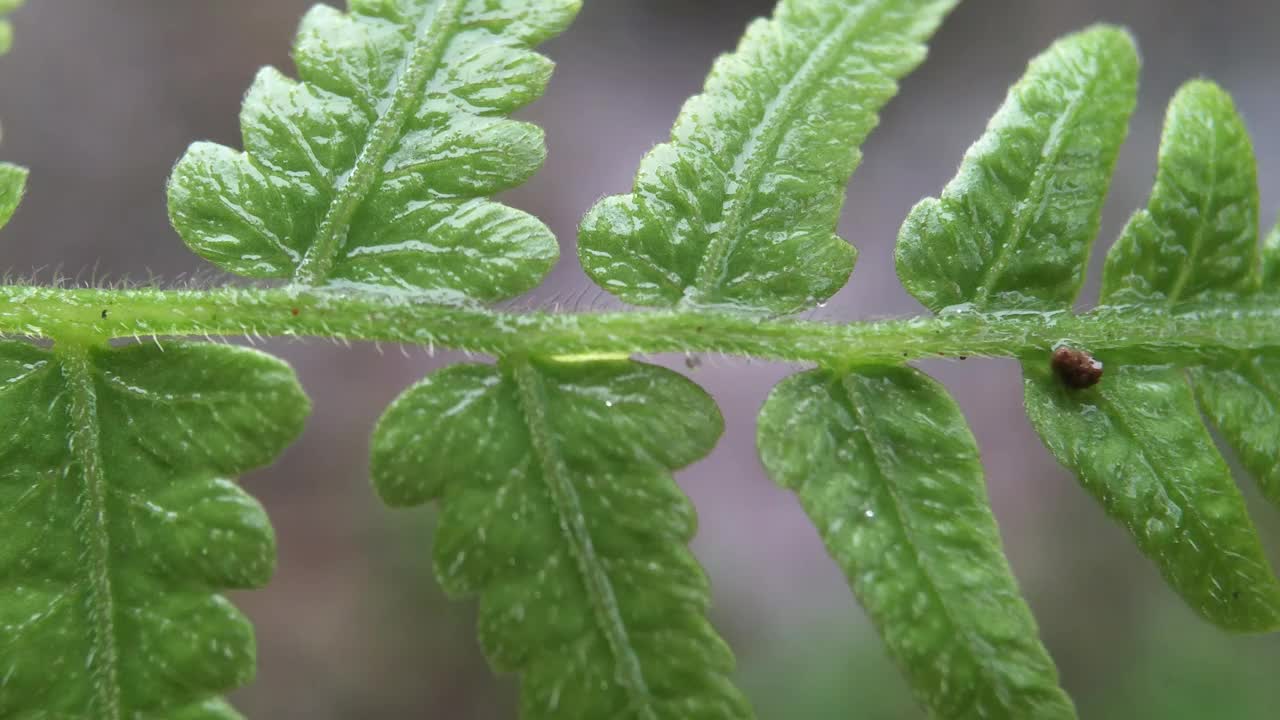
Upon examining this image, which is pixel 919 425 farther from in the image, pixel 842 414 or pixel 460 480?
pixel 460 480

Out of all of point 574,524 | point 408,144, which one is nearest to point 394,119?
point 408,144

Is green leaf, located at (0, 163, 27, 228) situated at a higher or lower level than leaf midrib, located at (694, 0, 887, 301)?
lower

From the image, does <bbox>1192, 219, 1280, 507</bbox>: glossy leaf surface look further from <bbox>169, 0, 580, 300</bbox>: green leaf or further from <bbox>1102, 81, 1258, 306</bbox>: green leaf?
<bbox>169, 0, 580, 300</bbox>: green leaf

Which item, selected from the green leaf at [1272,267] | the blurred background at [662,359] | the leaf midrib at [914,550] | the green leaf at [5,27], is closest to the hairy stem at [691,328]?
the green leaf at [1272,267]

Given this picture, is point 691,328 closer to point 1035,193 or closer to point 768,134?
point 768,134

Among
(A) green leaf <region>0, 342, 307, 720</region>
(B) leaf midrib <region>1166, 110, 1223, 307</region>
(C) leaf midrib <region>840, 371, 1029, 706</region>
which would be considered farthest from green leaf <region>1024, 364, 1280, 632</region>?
(A) green leaf <region>0, 342, 307, 720</region>

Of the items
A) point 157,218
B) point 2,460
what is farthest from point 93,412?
point 157,218

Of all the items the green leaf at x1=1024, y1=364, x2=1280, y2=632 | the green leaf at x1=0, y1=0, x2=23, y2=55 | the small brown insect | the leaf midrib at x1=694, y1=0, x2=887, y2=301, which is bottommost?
the green leaf at x1=1024, y1=364, x2=1280, y2=632
